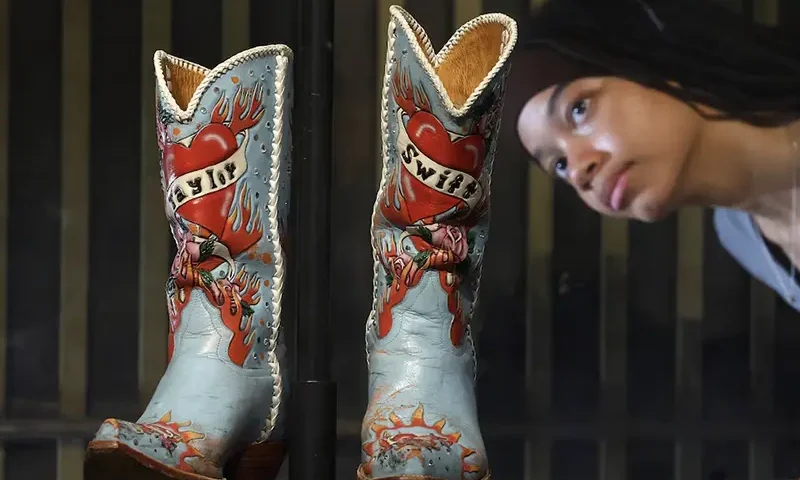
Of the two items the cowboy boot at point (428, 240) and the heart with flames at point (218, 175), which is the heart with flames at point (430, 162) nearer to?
the cowboy boot at point (428, 240)

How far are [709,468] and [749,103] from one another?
21.9 inches

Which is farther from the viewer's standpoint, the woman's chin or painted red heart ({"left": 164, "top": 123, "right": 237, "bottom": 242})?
the woman's chin

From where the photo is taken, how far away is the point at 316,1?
66cm

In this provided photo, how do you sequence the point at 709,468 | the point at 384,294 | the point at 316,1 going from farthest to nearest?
the point at 709,468, the point at 384,294, the point at 316,1

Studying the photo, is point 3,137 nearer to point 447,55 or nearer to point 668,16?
point 447,55

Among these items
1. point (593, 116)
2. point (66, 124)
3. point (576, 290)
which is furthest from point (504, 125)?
point (66, 124)

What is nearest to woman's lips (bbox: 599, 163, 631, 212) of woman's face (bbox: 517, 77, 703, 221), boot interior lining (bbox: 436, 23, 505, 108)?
woman's face (bbox: 517, 77, 703, 221)

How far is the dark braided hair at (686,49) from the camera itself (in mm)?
1223

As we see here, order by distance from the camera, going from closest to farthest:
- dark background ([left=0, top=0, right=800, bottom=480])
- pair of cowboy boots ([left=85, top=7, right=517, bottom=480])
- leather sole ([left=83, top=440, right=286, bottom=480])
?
leather sole ([left=83, top=440, right=286, bottom=480]) < pair of cowboy boots ([left=85, top=7, right=517, bottom=480]) < dark background ([left=0, top=0, right=800, bottom=480])

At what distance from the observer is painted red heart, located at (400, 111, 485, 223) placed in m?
0.71

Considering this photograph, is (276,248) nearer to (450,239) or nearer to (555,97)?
(450,239)

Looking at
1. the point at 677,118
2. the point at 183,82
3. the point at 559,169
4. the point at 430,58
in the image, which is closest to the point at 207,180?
the point at 183,82

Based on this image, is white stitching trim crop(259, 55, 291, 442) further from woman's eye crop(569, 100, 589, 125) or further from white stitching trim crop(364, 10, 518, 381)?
woman's eye crop(569, 100, 589, 125)

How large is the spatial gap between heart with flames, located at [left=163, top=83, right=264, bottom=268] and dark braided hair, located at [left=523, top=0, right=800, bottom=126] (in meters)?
0.64
